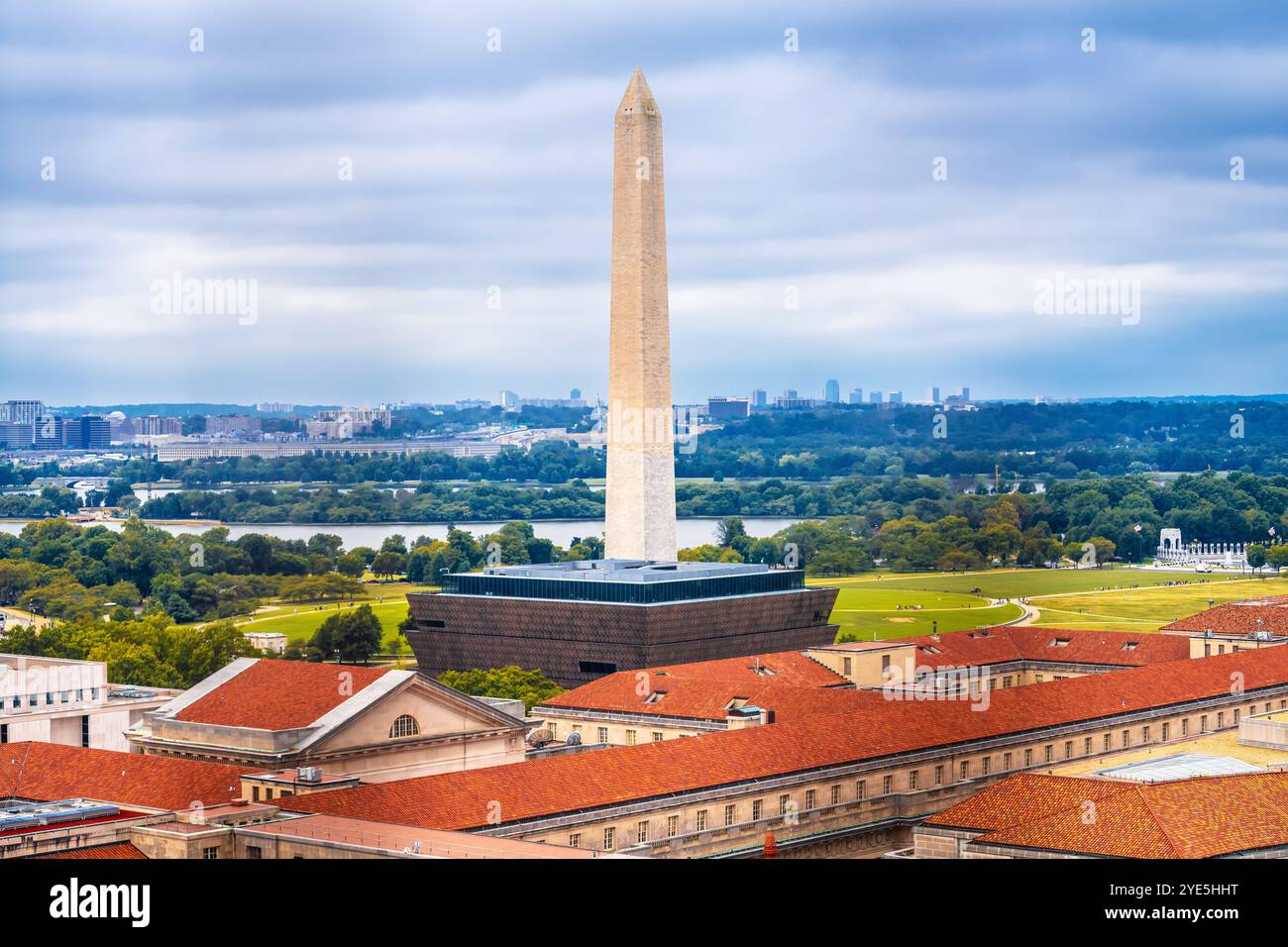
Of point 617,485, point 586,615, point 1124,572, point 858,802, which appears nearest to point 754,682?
point 858,802

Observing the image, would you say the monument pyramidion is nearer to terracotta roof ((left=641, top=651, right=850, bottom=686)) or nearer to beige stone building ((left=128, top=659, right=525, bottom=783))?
terracotta roof ((left=641, top=651, right=850, bottom=686))

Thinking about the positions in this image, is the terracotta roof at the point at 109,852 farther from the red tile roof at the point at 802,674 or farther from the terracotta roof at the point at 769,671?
the terracotta roof at the point at 769,671

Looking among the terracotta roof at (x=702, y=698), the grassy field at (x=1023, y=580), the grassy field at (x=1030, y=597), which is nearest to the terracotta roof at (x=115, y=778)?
the terracotta roof at (x=702, y=698)

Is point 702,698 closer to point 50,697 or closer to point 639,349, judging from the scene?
point 50,697
